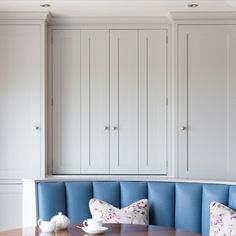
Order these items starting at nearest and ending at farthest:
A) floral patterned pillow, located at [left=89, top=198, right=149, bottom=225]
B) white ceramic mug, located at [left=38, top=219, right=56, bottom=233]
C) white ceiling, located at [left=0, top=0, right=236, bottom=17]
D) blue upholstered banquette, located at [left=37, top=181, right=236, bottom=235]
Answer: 1. white ceramic mug, located at [left=38, top=219, right=56, bottom=233]
2. floral patterned pillow, located at [left=89, top=198, right=149, bottom=225]
3. blue upholstered banquette, located at [left=37, top=181, right=236, bottom=235]
4. white ceiling, located at [left=0, top=0, right=236, bottom=17]

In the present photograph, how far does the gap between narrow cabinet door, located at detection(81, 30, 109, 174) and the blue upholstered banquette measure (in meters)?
0.97

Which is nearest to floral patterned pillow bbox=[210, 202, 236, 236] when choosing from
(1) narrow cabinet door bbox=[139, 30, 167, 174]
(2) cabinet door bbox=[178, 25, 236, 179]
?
(2) cabinet door bbox=[178, 25, 236, 179]

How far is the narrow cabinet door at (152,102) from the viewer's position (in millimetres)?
3971

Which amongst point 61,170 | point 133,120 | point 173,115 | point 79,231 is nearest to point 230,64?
point 173,115

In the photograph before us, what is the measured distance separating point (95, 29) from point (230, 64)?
1265 mm

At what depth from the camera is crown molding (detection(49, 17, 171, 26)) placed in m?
3.95

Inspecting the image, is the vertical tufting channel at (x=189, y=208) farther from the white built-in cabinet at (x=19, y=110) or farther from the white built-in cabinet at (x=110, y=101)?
the white built-in cabinet at (x=19, y=110)

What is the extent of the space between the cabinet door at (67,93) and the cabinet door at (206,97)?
3.13 ft

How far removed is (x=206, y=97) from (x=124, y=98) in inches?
29.2

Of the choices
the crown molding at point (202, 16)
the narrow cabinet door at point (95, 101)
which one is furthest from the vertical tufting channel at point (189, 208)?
the crown molding at point (202, 16)

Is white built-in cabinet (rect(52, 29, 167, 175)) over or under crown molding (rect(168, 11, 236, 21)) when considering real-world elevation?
under

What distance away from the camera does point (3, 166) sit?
3840 millimetres

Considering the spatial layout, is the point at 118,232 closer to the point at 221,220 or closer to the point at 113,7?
the point at 221,220

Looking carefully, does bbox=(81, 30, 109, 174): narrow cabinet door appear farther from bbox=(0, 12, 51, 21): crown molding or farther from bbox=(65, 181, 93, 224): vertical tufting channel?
bbox=(65, 181, 93, 224): vertical tufting channel
